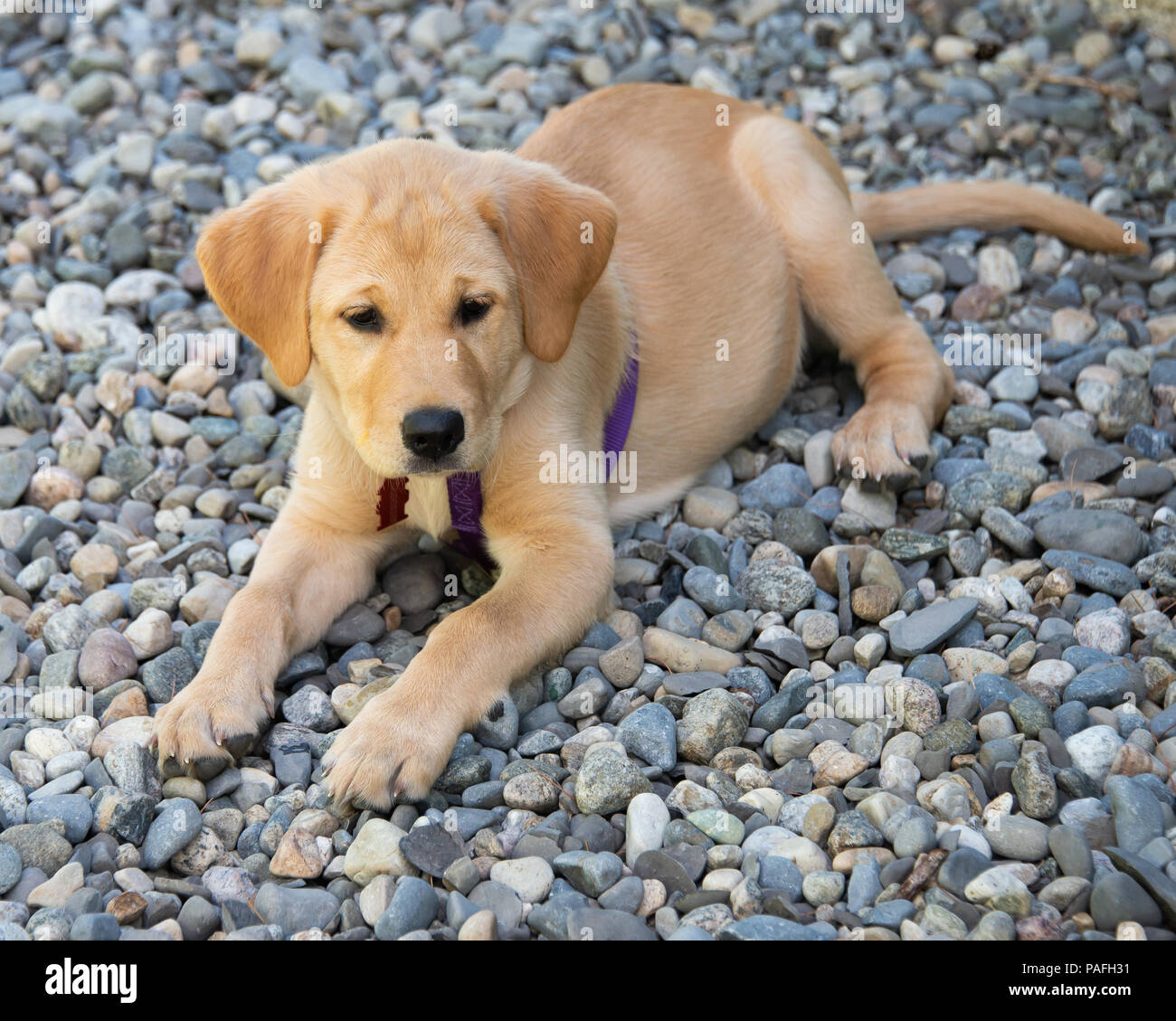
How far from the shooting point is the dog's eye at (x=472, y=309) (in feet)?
10.2

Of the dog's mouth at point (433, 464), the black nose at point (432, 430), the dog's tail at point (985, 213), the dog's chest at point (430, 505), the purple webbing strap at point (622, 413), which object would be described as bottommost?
the dog's chest at point (430, 505)

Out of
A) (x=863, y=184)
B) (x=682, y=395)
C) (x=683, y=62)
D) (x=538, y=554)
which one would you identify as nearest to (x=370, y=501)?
(x=538, y=554)

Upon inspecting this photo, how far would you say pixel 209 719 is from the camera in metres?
2.91

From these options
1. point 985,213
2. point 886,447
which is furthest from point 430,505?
point 985,213

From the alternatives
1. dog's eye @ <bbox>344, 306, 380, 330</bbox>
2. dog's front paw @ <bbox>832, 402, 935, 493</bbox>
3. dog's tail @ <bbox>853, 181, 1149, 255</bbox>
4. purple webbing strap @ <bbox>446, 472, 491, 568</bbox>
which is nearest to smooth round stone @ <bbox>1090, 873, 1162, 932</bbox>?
dog's front paw @ <bbox>832, 402, 935, 493</bbox>

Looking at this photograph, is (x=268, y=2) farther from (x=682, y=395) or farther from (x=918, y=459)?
(x=918, y=459)

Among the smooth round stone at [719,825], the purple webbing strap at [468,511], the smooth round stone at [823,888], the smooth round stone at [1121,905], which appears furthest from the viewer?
the purple webbing strap at [468,511]

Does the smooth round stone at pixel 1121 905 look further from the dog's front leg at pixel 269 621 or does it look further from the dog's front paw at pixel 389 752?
the dog's front leg at pixel 269 621

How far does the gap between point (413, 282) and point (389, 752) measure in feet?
3.81

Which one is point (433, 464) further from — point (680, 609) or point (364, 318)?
point (680, 609)

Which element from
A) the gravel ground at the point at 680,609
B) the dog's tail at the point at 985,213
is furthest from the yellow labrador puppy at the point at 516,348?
the dog's tail at the point at 985,213

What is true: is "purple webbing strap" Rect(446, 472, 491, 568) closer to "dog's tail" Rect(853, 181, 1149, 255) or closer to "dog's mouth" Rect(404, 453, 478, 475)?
"dog's mouth" Rect(404, 453, 478, 475)

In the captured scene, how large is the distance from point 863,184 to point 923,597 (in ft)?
9.40

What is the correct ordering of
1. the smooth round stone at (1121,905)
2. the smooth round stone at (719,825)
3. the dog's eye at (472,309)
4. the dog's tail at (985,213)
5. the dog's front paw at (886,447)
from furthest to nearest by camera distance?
the dog's tail at (985,213)
the dog's front paw at (886,447)
the dog's eye at (472,309)
the smooth round stone at (719,825)
the smooth round stone at (1121,905)
